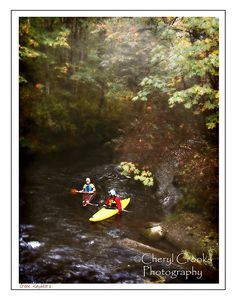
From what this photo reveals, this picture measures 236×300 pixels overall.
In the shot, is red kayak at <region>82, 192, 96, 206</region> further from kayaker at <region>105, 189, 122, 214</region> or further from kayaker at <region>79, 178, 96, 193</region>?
kayaker at <region>105, 189, 122, 214</region>

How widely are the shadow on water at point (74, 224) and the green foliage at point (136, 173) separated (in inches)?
5.0

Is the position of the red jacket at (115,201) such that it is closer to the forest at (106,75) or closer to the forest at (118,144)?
the forest at (118,144)

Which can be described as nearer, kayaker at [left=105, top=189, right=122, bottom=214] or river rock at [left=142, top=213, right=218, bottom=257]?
river rock at [left=142, top=213, right=218, bottom=257]

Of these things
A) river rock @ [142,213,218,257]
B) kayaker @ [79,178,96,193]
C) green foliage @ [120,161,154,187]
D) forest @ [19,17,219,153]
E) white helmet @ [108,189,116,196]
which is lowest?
river rock @ [142,213,218,257]

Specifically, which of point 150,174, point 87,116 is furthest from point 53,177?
point 150,174

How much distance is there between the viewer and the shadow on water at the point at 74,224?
645 centimetres

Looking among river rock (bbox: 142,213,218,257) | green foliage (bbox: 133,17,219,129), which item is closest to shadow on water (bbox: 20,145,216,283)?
river rock (bbox: 142,213,218,257)

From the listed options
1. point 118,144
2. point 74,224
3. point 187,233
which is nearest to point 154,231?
point 187,233

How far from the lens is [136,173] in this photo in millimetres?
7125

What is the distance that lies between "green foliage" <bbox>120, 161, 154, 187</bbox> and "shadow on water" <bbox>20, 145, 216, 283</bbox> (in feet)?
0.42

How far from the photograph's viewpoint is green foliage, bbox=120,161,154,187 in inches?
279

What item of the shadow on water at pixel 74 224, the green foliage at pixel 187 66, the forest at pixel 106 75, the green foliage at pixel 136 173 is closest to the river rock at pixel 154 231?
the shadow on water at pixel 74 224

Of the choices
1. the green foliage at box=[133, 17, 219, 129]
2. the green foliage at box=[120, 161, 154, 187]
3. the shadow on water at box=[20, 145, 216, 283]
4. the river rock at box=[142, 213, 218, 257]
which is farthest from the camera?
the green foliage at box=[120, 161, 154, 187]
